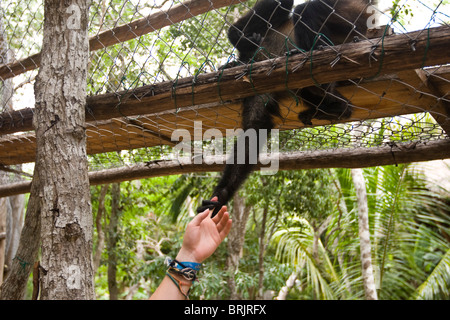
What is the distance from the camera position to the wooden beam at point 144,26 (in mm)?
2213

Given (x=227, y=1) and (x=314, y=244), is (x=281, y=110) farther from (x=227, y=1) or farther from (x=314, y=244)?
(x=314, y=244)

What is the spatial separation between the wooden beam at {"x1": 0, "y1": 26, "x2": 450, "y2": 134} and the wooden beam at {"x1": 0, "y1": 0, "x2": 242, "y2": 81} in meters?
0.40

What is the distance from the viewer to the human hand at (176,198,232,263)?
50.5 inches

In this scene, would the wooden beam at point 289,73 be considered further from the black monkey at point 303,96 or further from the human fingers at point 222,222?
the human fingers at point 222,222

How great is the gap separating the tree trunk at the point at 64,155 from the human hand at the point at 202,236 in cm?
41

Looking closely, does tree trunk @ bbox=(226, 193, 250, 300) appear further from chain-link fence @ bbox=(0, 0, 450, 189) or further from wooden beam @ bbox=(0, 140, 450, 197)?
chain-link fence @ bbox=(0, 0, 450, 189)

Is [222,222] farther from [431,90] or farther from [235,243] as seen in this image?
[235,243]

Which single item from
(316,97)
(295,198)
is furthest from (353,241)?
(316,97)

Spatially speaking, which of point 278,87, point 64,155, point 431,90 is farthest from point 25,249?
point 431,90

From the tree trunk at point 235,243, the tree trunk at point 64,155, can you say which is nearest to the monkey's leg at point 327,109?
the tree trunk at point 64,155

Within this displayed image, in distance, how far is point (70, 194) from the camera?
148cm

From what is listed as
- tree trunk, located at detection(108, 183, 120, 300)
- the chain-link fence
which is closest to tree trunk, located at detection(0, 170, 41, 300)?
the chain-link fence

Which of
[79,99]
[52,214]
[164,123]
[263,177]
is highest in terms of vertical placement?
[263,177]

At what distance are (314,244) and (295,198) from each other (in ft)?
6.81
